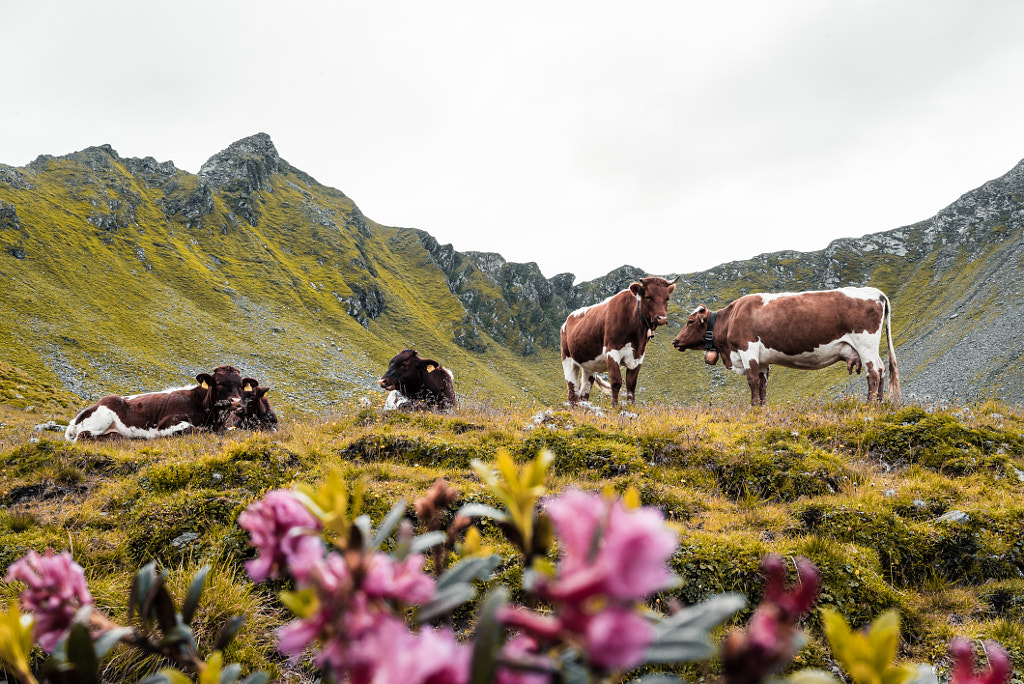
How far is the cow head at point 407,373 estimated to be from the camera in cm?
1378

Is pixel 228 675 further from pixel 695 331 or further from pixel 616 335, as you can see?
pixel 695 331

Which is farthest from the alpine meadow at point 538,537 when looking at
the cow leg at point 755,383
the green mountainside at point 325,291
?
the green mountainside at point 325,291

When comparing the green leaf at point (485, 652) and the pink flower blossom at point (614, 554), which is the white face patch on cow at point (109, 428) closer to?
the green leaf at point (485, 652)

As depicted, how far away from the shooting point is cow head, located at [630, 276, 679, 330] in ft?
38.5

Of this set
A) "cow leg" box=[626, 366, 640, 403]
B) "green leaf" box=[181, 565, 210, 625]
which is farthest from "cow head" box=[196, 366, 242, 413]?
"green leaf" box=[181, 565, 210, 625]

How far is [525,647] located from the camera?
36.6 inches

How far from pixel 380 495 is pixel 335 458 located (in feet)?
7.03

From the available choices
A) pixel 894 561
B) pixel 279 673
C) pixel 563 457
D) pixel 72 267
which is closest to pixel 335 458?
pixel 563 457

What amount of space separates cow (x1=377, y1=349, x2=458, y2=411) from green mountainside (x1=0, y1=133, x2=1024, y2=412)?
87.5 inches

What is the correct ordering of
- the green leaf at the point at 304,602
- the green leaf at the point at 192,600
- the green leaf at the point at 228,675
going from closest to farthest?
1. the green leaf at the point at 304,602
2. the green leaf at the point at 228,675
3. the green leaf at the point at 192,600

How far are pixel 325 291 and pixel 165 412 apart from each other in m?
86.8

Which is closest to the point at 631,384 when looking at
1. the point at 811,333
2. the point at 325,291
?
the point at 811,333

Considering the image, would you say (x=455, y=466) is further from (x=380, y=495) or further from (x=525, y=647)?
(x=525, y=647)

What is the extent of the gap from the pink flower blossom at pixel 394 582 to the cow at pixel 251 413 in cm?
1297
